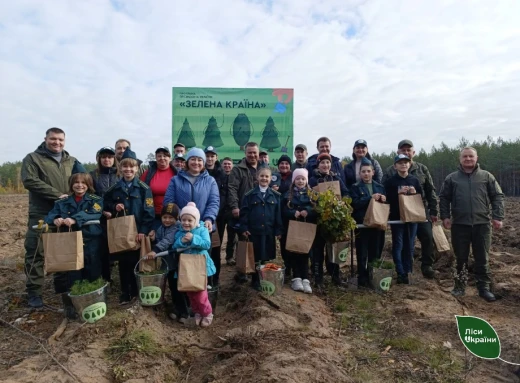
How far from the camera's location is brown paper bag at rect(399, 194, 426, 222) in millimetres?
5582

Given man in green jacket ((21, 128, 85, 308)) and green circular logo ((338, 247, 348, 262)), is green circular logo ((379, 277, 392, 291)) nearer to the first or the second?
green circular logo ((338, 247, 348, 262))

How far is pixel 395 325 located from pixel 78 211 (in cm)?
398

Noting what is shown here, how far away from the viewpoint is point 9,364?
3635mm

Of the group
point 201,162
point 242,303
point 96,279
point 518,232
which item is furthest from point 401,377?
point 518,232

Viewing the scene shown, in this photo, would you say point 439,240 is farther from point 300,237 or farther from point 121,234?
point 121,234

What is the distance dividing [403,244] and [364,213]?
0.91 metres

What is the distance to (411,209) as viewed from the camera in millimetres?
5602

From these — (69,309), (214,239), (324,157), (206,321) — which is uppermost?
(324,157)

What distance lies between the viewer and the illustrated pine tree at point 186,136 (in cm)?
928

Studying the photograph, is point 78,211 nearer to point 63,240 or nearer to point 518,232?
point 63,240

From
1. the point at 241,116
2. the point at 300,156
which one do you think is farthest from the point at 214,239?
the point at 241,116

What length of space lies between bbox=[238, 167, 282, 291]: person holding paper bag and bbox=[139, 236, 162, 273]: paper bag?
1337mm

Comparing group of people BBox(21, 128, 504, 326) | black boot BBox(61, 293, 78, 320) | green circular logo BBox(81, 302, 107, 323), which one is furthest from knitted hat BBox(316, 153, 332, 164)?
black boot BBox(61, 293, 78, 320)

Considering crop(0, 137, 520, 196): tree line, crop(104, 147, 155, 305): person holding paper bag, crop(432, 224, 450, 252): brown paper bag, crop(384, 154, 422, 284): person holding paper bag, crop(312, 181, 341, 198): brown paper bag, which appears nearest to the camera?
crop(104, 147, 155, 305): person holding paper bag
